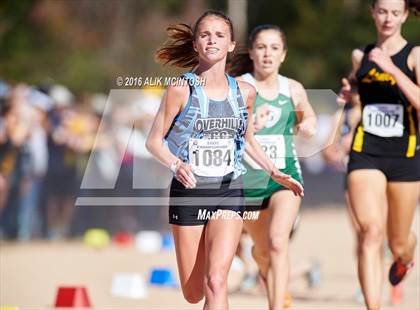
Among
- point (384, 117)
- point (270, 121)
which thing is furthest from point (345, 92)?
point (270, 121)

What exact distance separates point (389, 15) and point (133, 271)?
236 inches

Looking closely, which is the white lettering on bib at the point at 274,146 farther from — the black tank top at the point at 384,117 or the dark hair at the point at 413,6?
the dark hair at the point at 413,6

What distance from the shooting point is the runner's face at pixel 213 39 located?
22.3 ft

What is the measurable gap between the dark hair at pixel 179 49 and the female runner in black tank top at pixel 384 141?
137cm

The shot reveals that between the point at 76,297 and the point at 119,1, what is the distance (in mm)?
35973

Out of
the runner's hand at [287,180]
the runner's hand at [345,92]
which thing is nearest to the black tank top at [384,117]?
the runner's hand at [345,92]

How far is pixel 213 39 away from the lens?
268 inches

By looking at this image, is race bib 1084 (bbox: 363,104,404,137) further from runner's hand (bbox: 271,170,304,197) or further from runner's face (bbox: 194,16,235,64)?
runner's face (bbox: 194,16,235,64)

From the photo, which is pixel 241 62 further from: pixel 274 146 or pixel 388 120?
pixel 388 120

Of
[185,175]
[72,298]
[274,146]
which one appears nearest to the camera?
[185,175]

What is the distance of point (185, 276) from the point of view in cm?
683

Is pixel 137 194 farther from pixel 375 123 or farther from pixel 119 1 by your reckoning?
pixel 119 1

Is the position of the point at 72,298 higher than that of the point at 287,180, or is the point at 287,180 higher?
the point at 287,180

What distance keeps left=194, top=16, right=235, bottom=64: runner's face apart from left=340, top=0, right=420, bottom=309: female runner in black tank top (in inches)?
54.6
